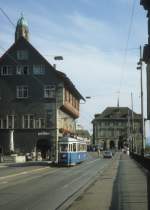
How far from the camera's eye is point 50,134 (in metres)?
90.6

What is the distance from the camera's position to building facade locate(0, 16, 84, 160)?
90.2 metres

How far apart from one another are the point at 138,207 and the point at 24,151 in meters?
73.5

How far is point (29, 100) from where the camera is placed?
91938mm

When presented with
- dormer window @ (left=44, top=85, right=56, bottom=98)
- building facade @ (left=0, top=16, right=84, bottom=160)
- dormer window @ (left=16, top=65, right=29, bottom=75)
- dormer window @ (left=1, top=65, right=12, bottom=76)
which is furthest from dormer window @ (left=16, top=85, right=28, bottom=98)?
dormer window @ (left=44, top=85, right=56, bottom=98)

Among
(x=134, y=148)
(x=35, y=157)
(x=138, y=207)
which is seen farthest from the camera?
(x=134, y=148)

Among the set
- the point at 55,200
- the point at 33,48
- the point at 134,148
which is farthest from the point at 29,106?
the point at 55,200

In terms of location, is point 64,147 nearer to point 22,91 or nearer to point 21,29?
point 22,91

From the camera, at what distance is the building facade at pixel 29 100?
90188mm

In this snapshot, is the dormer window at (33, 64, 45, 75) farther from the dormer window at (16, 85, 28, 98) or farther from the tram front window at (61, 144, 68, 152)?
the tram front window at (61, 144, 68, 152)

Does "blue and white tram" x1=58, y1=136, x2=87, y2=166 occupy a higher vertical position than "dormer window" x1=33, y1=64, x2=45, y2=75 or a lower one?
lower

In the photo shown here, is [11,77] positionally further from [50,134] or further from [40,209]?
[40,209]

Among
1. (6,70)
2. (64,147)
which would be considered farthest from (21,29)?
(64,147)

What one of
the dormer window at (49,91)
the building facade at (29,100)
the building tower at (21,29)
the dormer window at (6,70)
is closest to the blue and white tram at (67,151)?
the building facade at (29,100)

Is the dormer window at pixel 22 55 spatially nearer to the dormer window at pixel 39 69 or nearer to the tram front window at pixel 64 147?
the dormer window at pixel 39 69
